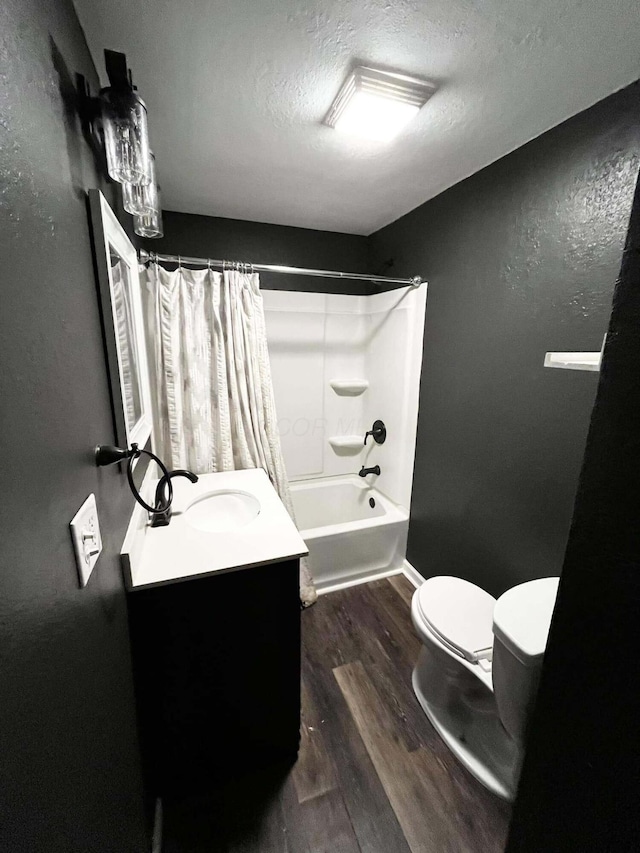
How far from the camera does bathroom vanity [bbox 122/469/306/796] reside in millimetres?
1030

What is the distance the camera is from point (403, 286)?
222 cm

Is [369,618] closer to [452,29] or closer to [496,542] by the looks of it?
[496,542]

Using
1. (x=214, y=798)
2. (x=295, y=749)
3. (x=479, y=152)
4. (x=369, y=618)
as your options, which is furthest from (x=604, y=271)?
(x=214, y=798)

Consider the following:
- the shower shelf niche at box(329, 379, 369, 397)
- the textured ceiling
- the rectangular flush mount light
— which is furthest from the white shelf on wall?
the shower shelf niche at box(329, 379, 369, 397)

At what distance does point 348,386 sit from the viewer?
8.32ft

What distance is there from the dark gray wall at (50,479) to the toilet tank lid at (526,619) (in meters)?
0.99

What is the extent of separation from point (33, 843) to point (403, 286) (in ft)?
8.18

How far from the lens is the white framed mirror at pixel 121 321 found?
830 millimetres

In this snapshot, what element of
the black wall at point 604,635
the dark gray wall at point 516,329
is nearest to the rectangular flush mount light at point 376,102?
the dark gray wall at point 516,329

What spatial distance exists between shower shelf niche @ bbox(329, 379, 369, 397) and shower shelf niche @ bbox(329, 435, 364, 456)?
0.35m

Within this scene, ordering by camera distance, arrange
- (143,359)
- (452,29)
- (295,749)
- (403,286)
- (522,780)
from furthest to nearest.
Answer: (403,286) → (143,359) → (295,749) → (452,29) → (522,780)

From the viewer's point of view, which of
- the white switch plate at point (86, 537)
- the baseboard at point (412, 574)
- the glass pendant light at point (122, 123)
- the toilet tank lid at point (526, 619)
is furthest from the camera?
the baseboard at point (412, 574)

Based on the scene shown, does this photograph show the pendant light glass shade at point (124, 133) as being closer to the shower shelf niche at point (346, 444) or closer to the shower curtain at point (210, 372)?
the shower curtain at point (210, 372)

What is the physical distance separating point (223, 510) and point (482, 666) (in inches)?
48.9
